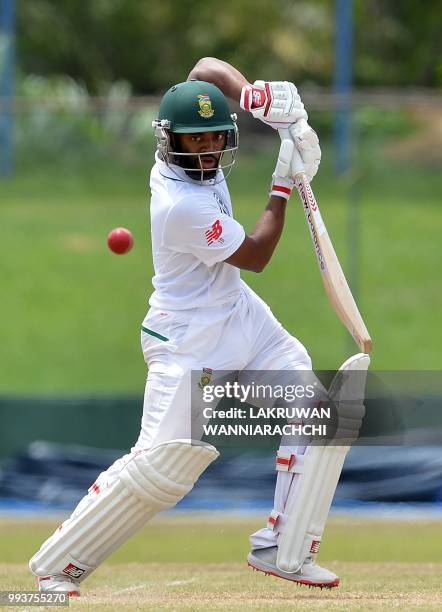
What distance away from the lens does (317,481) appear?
4.93m

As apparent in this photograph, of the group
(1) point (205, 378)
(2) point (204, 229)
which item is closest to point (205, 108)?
(2) point (204, 229)

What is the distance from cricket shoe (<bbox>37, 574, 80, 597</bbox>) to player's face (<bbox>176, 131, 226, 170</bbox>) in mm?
1579

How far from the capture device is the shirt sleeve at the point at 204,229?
191 inches

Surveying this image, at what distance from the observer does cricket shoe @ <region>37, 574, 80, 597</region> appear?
4.80m

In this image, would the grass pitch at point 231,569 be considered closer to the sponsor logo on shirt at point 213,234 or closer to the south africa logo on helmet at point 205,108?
the sponsor logo on shirt at point 213,234

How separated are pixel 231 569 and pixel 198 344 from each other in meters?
1.66

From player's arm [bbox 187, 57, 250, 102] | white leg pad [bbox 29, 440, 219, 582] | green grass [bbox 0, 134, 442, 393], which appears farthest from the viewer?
green grass [bbox 0, 134, 442, 393]

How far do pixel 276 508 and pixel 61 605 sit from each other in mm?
955

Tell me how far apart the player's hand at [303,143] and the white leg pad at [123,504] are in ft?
3.66

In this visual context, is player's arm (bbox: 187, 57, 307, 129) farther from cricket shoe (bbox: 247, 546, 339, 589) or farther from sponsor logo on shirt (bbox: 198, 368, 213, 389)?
cricket shoe (bbox: 247, 546, 339, 589)

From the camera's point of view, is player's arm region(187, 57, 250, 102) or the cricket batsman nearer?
the cricket batsman

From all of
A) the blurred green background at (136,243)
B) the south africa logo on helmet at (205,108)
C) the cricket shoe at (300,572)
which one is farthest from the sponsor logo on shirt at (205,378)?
the blurred green background at (136,243)

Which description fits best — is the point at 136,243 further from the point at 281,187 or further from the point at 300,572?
the point at 300,572

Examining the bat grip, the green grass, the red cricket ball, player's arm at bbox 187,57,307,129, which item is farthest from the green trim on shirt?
the green grass
